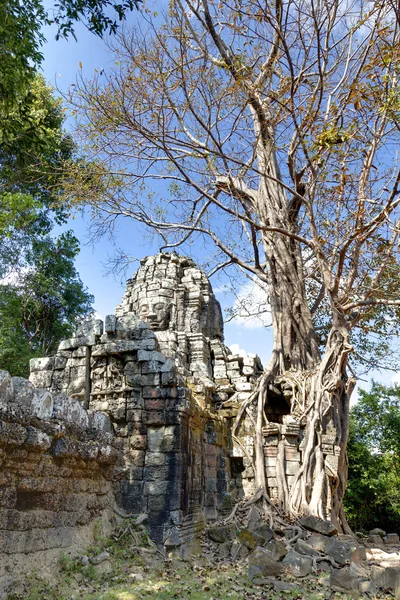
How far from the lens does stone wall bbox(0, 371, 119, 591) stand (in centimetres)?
355

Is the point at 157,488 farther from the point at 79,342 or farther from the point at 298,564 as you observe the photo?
the point at 79,342

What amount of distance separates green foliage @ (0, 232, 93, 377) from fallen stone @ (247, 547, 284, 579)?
40.1 feet

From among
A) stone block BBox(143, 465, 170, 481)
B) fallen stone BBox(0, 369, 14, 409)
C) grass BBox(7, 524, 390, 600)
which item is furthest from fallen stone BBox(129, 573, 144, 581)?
fallen stone BBox(0, 369, 14, 409)

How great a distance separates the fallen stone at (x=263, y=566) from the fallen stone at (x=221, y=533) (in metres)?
1.06

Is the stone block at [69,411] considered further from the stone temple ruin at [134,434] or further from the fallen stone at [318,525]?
the fallen stone at [318,525]

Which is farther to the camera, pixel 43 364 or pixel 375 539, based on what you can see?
pixel 375 539

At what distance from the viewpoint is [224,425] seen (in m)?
8.66

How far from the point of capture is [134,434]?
20.2 feet

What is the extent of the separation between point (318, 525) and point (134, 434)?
119 inches

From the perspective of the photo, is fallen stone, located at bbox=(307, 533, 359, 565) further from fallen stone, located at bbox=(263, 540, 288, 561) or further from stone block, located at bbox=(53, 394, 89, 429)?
stone block, located at bbox=(53, 394, 89, 429)

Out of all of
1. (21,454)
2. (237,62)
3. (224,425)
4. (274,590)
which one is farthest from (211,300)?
(21,454)

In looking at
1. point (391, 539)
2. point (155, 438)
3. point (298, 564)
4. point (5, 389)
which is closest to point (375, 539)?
point (391, 539)

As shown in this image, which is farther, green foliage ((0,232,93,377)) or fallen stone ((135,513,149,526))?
green foliage ((0,232,93,377))

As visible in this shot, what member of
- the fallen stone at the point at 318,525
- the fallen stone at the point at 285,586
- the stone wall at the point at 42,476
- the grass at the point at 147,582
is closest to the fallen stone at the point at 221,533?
the grass at the point at 147,582
